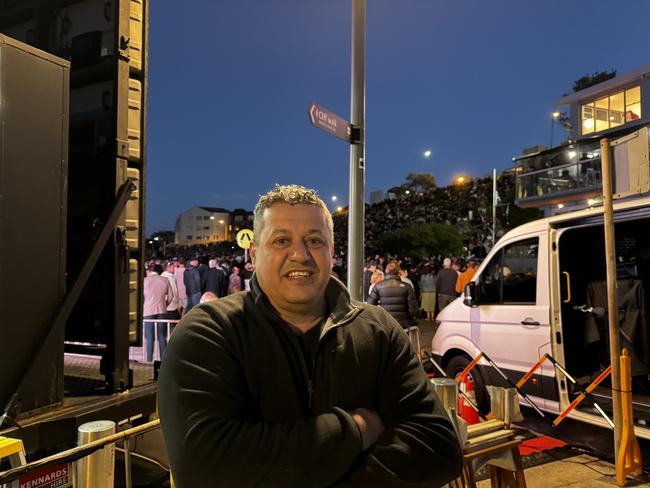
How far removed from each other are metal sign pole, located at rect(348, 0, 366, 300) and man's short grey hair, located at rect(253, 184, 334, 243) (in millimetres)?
3844

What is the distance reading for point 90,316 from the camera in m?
4.16

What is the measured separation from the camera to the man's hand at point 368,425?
1.67 metres

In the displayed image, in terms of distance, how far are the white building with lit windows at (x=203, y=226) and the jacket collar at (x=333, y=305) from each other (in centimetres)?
12870

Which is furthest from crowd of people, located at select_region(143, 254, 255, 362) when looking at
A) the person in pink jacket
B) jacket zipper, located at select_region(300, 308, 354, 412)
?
jacket zipper, located at select_region(300, 308, 354, 412)

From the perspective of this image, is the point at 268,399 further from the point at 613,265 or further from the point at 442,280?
the point at 442,280

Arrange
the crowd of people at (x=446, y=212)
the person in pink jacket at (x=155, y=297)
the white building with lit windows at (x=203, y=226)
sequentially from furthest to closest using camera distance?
the white building with lit windows at (x=203, y=226), the crowd of people at (x=446, y=212), the person in pink jacket at (x=155, y=297)

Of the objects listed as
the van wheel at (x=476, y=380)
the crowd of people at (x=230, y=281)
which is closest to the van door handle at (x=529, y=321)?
the van wheel at (x=476, y=380)

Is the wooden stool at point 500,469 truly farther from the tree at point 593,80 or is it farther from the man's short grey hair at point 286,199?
the tree at point 593,80

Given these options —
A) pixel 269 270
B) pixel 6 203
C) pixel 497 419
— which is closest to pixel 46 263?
pixel 6 203

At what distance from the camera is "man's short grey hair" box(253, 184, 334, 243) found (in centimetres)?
189

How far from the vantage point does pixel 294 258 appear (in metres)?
1.83

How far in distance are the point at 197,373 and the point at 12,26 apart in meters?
4.79

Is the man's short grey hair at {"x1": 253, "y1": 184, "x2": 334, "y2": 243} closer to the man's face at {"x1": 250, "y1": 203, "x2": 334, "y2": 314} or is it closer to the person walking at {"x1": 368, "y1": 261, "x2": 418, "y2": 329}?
the man's face at {"x1": 250, "y1": 203, "x2": 334, "y2": 314}

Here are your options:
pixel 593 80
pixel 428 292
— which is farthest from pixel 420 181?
pixel 428 292
